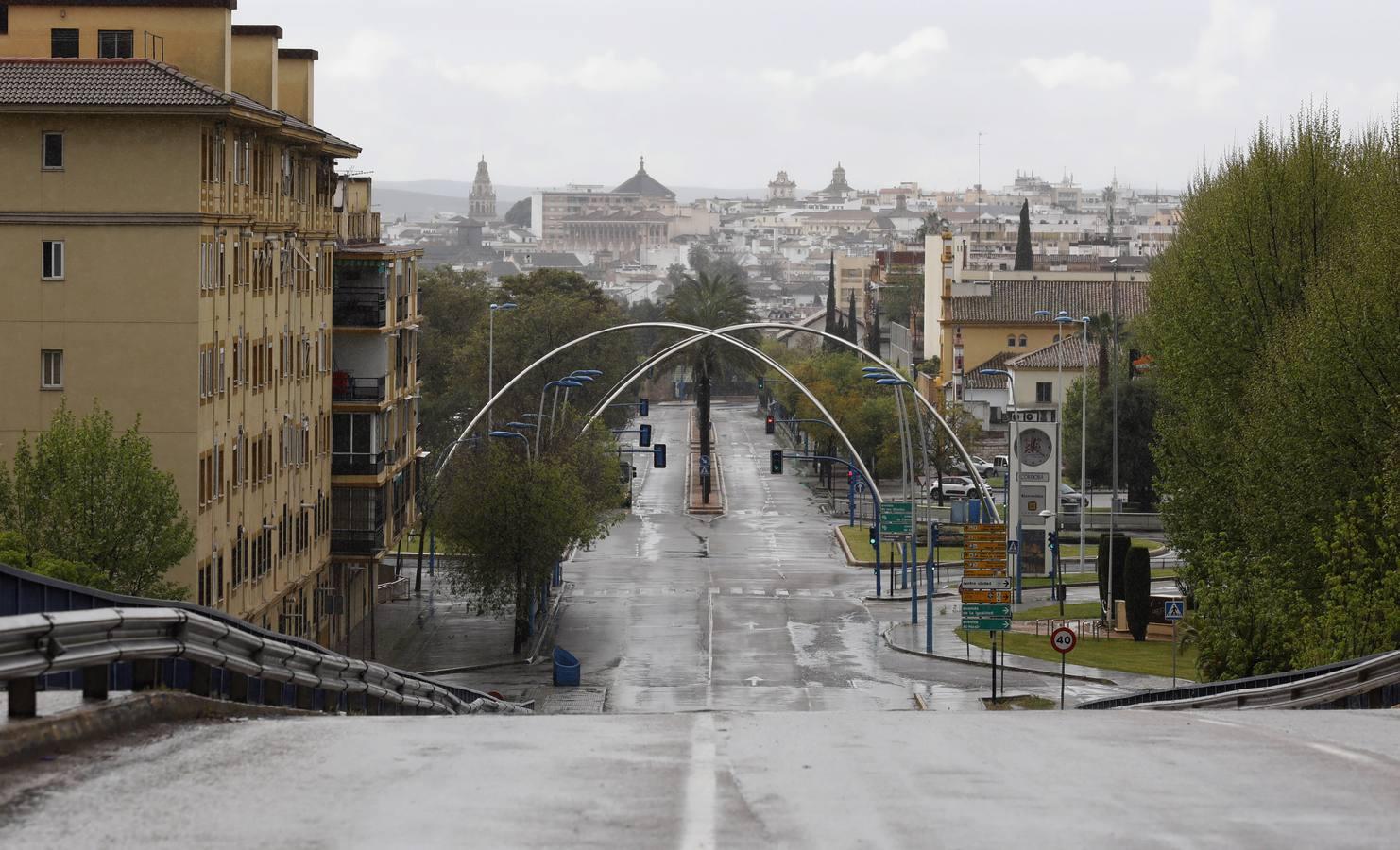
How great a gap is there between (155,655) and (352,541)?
43.5m

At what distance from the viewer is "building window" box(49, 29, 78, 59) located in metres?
42.8

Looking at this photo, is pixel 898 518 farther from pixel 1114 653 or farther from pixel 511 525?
pixel 511 525

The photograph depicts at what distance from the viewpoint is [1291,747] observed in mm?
12617

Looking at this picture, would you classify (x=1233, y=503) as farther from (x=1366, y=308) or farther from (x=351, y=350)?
(x=351, y=350)

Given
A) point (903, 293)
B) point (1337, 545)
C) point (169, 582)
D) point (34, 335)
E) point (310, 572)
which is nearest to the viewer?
point (1337, 545)

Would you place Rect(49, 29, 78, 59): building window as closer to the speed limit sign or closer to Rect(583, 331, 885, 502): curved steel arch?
the speed limit sign

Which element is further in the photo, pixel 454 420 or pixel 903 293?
pixel 903 293

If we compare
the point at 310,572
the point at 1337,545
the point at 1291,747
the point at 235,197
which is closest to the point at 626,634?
the point at 310,572

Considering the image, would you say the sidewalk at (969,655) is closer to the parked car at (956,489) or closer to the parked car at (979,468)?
the parked car at (956,489)

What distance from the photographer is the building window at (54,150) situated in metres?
37.8

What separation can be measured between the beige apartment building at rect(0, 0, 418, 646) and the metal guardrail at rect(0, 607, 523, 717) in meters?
19.8

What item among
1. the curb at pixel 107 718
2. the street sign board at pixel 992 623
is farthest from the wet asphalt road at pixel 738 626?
the curb at pixel 107 718

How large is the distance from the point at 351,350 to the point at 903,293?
415 feet

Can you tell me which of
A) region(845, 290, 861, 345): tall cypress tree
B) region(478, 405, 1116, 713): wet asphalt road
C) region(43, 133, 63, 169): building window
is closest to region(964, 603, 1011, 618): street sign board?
region(478, 405, 1116, 713): wet asphalt road
